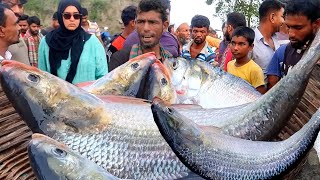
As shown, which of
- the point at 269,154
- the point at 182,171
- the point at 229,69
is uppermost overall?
the point at 269,154

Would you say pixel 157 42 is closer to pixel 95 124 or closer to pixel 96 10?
pixel 95 124

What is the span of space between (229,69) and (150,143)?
3.02 metres

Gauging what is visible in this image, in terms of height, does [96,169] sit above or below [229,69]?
above

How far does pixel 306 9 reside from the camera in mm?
3475

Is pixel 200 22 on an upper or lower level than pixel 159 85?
lower

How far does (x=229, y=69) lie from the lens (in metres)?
5.00

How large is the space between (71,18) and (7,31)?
60 centimetres

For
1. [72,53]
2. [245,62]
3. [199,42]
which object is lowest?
[199,42]

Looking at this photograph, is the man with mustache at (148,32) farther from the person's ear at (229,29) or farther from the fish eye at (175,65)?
→ the person's ear at (229,29)

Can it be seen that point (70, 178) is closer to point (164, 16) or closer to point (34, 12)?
point (164, 16)

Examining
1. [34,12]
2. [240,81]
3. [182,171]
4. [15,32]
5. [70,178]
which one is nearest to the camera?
[70,178]

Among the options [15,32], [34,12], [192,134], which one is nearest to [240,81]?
[192,134]

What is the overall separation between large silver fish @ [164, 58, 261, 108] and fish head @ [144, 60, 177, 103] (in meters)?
0.09

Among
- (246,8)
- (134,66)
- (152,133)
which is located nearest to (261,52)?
(134,66)
